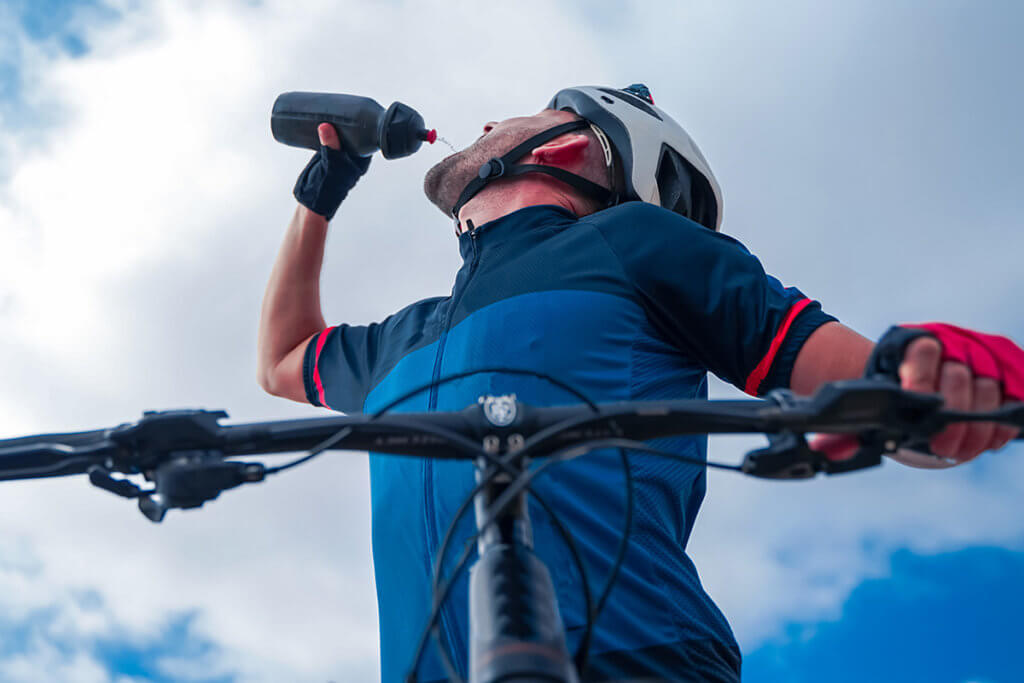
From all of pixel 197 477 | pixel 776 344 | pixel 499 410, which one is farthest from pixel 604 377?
pixel 197 477

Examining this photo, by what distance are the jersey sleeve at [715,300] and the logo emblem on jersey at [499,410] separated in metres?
1.24

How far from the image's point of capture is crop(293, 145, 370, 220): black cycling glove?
3506 millimetres

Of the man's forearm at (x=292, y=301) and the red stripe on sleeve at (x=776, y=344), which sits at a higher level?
the man's forearm at (x=292, y=301)

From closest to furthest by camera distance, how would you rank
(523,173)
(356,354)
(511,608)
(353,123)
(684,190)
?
(511,608) < (353,123) < (356,354) < (523,173) < (684,190)

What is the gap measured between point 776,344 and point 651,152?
66.5 inches

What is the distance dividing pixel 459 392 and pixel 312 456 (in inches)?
48.5

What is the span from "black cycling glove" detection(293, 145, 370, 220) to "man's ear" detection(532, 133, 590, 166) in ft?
2.39

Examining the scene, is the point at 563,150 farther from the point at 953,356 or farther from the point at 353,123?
the point at 953,356

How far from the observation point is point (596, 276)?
2840mm

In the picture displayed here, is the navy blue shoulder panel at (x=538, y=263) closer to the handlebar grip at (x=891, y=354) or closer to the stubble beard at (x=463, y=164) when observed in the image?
the stubble beard at (x=463, y=164)

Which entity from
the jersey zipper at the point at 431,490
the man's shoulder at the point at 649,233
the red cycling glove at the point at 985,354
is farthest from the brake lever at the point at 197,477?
the man's shoulder at the point at 649,233

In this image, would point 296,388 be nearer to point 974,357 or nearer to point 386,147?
point 386,147

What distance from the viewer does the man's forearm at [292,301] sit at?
12.5 ft

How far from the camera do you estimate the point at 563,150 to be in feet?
12.5
